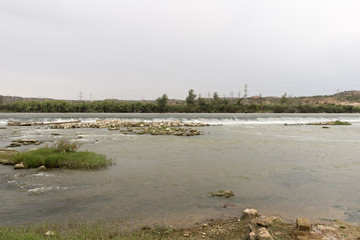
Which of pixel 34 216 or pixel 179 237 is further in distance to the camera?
pixel 34 216

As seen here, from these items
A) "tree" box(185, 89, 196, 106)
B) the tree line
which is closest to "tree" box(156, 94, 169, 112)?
Answer: the tree line

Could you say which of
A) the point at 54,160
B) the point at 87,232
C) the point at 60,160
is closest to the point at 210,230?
the point at 87,232

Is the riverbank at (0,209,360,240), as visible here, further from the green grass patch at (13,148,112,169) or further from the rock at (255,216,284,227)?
the green grass patch at (13,148,112,169)

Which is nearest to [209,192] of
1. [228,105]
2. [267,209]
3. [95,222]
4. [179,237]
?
[267,209]

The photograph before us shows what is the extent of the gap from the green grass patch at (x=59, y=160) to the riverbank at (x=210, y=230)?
19.5 ft

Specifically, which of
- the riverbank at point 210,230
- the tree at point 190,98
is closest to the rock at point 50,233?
the riverbank at point 210,230

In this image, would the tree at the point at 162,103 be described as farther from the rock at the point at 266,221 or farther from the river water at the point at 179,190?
the rock at the point at 266,221

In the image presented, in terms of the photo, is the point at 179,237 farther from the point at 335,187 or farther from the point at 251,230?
the point at 335,187

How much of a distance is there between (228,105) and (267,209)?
89595 mm

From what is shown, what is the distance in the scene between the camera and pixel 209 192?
8094 mm

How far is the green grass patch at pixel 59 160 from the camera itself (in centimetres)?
1112

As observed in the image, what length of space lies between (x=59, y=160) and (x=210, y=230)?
8834mm

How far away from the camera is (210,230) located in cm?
529

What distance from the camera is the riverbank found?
4.86 m
